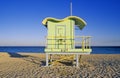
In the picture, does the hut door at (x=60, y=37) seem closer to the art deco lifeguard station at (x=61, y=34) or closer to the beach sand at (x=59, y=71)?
the art deco lifeguard station at (x=61, y=34)

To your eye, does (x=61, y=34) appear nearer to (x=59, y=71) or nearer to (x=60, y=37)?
(x=60, y=37)

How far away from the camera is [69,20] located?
620 inches

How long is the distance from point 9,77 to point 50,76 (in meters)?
2.07

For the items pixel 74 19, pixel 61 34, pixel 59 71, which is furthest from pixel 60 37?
pixel 59 71

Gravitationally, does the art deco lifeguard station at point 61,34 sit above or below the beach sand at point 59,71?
above

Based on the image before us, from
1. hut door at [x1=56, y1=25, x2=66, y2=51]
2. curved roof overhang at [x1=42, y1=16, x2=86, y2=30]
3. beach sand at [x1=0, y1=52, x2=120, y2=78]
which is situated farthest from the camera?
hut door at [x1=56, y1=25, x2=66, y2=51]

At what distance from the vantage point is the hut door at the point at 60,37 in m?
15.7

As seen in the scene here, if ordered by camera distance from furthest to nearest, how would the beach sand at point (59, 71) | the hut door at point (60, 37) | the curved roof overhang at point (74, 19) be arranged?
1. the hut door at point (60, 37)
2. the curved roof overhang at point (74, 19)
3. the beach sand at point (59, 71)

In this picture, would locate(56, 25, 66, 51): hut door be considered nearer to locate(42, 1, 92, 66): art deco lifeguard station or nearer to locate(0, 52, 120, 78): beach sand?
locate(42, 1, 92, 66): art deco lifeguard station

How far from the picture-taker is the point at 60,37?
51.6 ft

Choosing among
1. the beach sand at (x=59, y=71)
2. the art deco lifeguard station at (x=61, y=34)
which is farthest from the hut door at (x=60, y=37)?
the beach sand at (x=59, y=71)

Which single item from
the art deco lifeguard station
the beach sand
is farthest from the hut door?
the beach sand

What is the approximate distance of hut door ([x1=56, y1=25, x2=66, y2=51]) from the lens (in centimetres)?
1571

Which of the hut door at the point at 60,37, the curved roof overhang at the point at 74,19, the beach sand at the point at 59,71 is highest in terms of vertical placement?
the curved roof overhang at the point at 74,19
